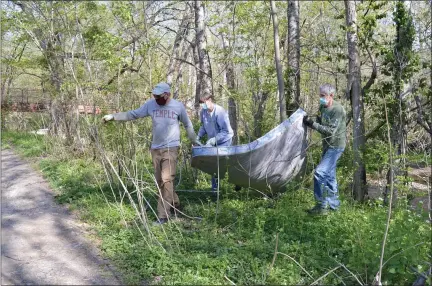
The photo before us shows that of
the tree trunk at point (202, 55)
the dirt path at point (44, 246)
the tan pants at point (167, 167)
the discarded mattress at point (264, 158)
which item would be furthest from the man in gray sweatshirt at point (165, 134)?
the tree trunk at point (202, 55)

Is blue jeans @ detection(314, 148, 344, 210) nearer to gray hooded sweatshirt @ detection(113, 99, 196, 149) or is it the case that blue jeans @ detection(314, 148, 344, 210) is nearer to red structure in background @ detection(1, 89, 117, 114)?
gray hooded sweatshirt @ detection(113, 99, 196, 149)

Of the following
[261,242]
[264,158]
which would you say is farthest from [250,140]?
[261,242]

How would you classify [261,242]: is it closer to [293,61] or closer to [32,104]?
[293,61]

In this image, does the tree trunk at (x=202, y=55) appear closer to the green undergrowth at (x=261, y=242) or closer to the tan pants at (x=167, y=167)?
the green undergrowth at (x=261, y=242)

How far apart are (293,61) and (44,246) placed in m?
4.72

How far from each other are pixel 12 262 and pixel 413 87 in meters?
5.09

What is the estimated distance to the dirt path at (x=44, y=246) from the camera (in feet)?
11.6

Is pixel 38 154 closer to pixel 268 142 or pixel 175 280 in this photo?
pixel 268 142

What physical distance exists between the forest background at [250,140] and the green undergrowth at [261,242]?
0.05ft

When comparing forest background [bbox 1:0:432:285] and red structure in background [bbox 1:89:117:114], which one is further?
red structure in background [bbox 1:89:117:114]

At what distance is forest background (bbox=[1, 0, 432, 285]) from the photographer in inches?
137

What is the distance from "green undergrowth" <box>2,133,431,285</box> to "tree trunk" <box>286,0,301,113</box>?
1760 mm

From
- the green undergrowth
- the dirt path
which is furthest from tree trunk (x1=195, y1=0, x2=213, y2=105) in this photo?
the dirt path

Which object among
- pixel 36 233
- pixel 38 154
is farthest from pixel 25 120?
pixel 36 233
